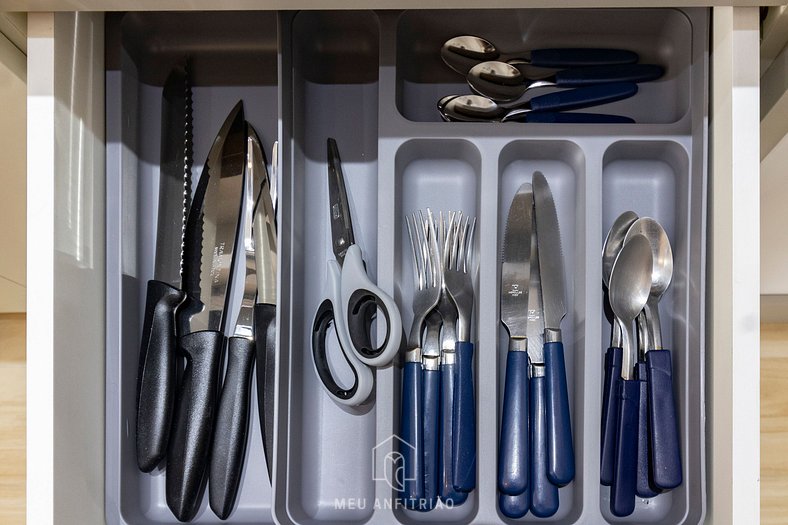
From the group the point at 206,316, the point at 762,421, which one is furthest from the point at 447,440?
the point at 762,421

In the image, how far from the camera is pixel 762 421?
0.80 meters

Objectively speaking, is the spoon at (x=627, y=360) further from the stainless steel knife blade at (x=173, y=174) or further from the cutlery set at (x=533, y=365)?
the stainless steel knife blade at (x=173, y=174)

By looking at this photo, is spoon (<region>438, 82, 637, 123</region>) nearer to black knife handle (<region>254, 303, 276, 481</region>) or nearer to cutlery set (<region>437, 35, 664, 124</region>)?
cutlery set (<region>437, 35, 664, 124</region>)

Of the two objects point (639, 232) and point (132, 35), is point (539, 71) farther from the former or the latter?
point (132, 35)

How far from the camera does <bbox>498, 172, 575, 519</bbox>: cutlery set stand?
22.0 inches

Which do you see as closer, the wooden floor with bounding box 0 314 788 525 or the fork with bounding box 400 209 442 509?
the fork with bounding box 400 209 442 509

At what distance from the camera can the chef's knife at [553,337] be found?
0.56 metres

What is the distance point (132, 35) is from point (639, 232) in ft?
1.47

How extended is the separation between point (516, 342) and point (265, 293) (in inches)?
8.2

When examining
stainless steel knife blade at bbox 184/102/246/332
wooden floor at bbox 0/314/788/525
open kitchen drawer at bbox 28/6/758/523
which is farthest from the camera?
wooden floor at bbox 0/314/788/525

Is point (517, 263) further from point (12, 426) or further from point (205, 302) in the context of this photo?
point (12, 426)

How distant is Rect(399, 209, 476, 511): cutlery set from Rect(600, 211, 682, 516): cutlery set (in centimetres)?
11

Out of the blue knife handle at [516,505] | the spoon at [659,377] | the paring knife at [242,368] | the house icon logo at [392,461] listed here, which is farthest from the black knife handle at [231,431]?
the spoon at [659,377]

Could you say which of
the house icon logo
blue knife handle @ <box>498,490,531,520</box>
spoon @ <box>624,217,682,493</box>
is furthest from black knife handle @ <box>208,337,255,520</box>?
spoon @ <box>624,217,682,493</box>
